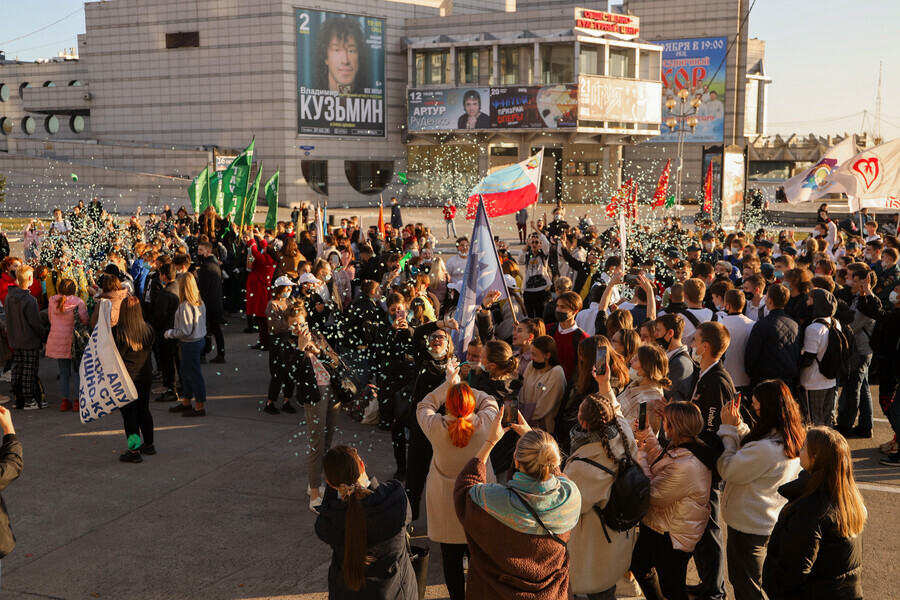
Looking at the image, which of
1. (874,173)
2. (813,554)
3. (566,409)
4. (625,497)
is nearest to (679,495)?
(625,497)

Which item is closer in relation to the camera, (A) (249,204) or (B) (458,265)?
(B) (458,265)

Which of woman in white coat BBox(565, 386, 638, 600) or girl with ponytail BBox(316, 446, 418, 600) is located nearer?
girl with ponytail BBox(316, 446, 418, 600)

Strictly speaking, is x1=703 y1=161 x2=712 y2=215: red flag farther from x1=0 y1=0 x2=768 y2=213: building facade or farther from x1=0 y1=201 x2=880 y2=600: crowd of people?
x1=0 y1=0 x2=768 y2=213: building facade

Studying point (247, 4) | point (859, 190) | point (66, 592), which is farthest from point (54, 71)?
point (66, 592)

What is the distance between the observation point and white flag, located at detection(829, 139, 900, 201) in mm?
15031

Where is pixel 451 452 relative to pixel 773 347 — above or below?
below

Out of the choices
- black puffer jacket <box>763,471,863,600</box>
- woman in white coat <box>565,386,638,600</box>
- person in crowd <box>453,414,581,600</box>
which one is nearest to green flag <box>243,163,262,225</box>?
woman in white coat <box>565,386,638,600</box>

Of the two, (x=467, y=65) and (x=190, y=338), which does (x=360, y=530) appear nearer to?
(x=190, y=338)

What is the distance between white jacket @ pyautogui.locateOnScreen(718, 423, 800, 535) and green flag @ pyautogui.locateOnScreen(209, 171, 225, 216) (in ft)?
49.2

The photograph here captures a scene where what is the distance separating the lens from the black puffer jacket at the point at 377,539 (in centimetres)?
377

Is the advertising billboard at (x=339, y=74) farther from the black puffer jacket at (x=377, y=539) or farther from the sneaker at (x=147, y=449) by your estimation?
the black puffer jacket at (x=377, y=539)

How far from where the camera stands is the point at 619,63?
4450cm

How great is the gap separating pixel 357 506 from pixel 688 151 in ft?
175

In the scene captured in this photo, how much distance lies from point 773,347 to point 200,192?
14.4m
